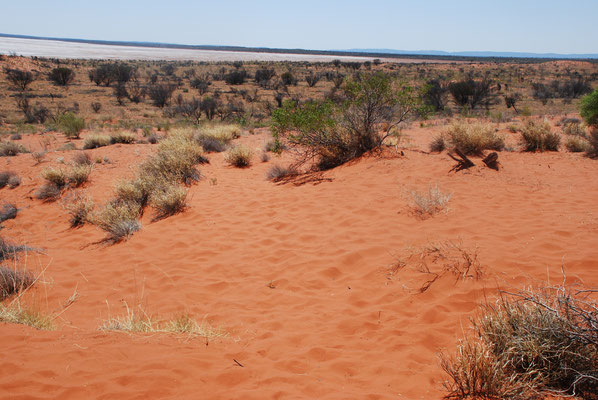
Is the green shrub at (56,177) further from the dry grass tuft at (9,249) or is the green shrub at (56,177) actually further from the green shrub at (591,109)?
the green shrub at (591,109)

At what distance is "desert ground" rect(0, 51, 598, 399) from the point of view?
2750 mm

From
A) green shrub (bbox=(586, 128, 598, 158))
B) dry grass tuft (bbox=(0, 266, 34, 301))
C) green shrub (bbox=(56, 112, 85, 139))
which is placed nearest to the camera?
dry grass tuft (bbox=(0, 266, 34, 301))

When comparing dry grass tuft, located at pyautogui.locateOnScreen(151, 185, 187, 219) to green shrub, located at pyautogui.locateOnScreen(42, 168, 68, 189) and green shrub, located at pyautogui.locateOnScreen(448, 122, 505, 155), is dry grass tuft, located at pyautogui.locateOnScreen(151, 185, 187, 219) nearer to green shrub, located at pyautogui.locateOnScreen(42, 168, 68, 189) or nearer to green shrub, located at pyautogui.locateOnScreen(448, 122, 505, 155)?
green shrub, located at pyautogui.locateOnScreen(42, 168, 68, 189)

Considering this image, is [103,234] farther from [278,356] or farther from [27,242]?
[278,356]

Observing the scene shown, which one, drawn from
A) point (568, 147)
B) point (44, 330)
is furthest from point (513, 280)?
point (568, 147)

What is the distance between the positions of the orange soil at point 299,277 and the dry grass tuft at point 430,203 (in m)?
0.18

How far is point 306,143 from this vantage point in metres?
9.50

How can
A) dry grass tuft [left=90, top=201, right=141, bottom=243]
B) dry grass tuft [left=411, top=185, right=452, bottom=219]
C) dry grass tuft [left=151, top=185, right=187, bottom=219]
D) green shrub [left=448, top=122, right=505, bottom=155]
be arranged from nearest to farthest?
dry grass tuft [left=411, top=185, right=452, bottom=219]
dry grass tuft [left=90, top=201, right=141, bottom=243]
dry grass tuft [left=151, top=185, right=187, bottom=219]
green shrub [left=448, top=122, right=505, bottom=155]

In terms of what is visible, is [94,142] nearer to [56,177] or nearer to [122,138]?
[122,138]

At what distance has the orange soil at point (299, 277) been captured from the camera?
2723mm

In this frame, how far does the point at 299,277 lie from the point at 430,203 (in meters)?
2.63

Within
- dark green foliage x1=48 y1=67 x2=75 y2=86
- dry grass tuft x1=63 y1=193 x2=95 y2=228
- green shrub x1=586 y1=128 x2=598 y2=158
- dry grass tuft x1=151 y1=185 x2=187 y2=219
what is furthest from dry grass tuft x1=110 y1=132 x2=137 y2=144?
dark green foliage x1=48 y1=67 x2=75 y2=86

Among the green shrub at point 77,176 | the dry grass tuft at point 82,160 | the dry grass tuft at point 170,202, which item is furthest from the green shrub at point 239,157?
the dry grass tuft at point 82,160

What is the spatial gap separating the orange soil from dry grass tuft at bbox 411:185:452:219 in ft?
0.60
